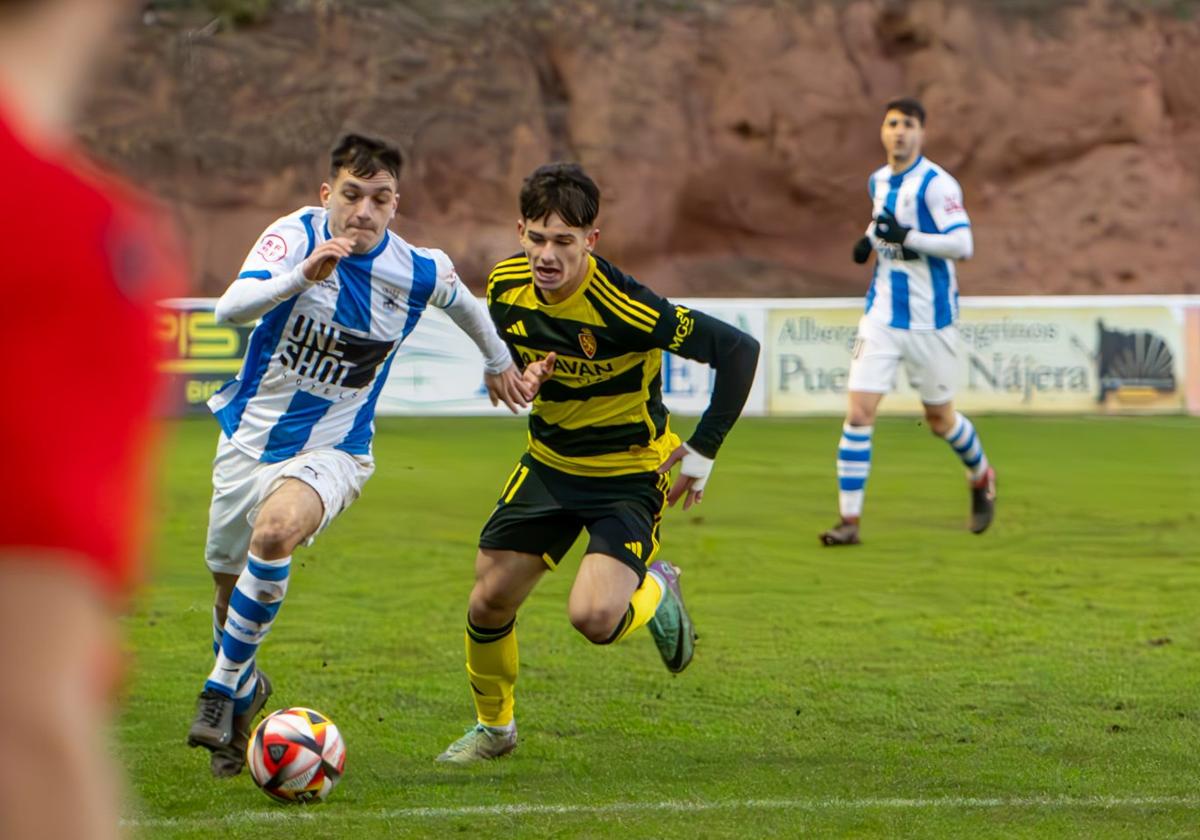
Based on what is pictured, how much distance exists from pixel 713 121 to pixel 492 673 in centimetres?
2315

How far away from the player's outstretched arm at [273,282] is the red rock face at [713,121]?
21359 mm

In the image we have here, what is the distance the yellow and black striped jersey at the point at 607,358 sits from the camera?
5590mm

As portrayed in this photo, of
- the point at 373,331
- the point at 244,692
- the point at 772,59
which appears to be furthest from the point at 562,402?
the point at 772,59

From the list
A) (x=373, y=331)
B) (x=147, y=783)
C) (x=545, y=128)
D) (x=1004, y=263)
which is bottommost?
(x=147, y=783)

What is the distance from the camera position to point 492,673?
5402 millimetres

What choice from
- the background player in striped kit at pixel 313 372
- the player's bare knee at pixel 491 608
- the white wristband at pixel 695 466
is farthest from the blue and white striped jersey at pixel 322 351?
the white wristband at pixel 695 466

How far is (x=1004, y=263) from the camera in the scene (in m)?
27.1

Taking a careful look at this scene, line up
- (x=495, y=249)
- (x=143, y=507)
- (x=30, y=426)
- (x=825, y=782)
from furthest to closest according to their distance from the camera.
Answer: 1. (x=495, y=249)
2. (x=825, y=782)
3. (x=143, y=507)
4. (x=30, y=426)

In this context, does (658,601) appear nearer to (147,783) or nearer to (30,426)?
(147,783)

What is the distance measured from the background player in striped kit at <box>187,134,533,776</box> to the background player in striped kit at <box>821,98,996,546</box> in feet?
15.0

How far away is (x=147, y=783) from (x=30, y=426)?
428 centimetres

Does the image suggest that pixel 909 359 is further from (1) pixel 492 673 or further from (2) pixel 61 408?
(2) pixel 61 408

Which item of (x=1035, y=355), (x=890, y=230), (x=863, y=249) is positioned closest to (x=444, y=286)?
(x=890, y=230)

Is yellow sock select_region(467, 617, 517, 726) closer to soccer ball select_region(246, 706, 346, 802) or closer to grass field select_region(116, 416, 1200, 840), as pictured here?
grass field select_region(116, 416, 1200, 840)
